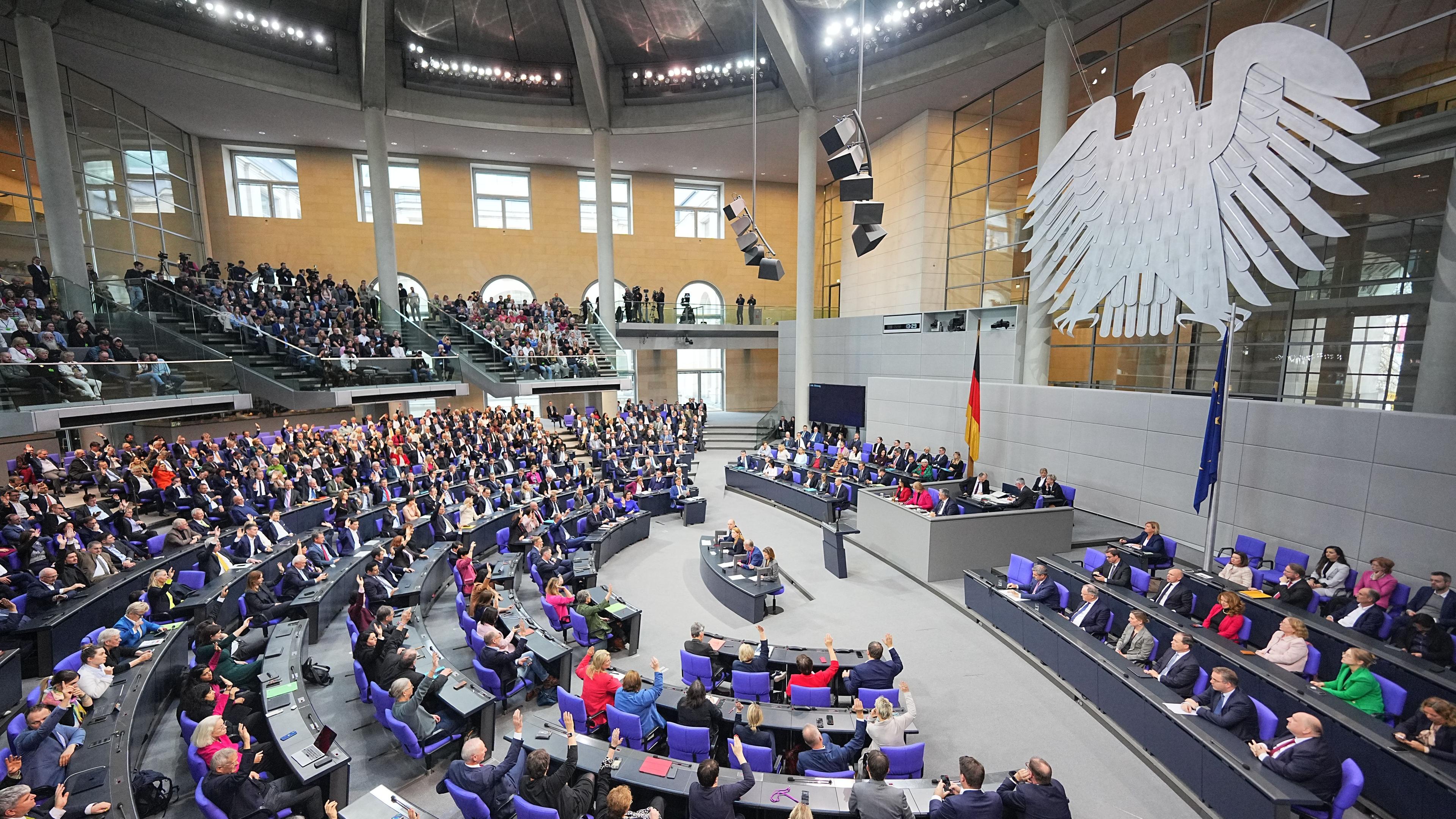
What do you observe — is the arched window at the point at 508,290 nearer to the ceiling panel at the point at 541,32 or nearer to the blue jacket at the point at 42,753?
the ceiling panel at the point at 541,32

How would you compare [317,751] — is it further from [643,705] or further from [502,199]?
[502,199]

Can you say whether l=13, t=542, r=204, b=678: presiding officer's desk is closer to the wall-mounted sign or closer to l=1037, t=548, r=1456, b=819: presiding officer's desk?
l=1037, t=548, r=1456, b=819: presiding officer's desk

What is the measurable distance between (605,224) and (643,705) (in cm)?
2098

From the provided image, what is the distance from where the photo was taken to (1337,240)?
1084 cm

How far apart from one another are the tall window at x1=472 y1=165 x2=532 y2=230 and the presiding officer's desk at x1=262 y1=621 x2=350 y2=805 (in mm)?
23660

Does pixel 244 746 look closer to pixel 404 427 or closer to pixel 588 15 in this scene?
pixel 404 427

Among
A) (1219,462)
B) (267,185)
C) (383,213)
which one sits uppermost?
(267,185)

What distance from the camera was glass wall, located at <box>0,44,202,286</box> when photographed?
50.8 feet

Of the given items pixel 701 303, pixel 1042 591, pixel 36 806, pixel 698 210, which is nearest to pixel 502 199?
pixel 698 210

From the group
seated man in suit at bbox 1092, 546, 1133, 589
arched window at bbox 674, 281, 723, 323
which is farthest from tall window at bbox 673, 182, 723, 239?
seated man in suit at bbox 1092, 546, 1133, 589

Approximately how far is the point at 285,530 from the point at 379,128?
15.6 m

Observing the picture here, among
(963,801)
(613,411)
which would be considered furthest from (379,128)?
(963,801)

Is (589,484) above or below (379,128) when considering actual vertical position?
below

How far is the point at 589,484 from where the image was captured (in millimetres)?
14195
